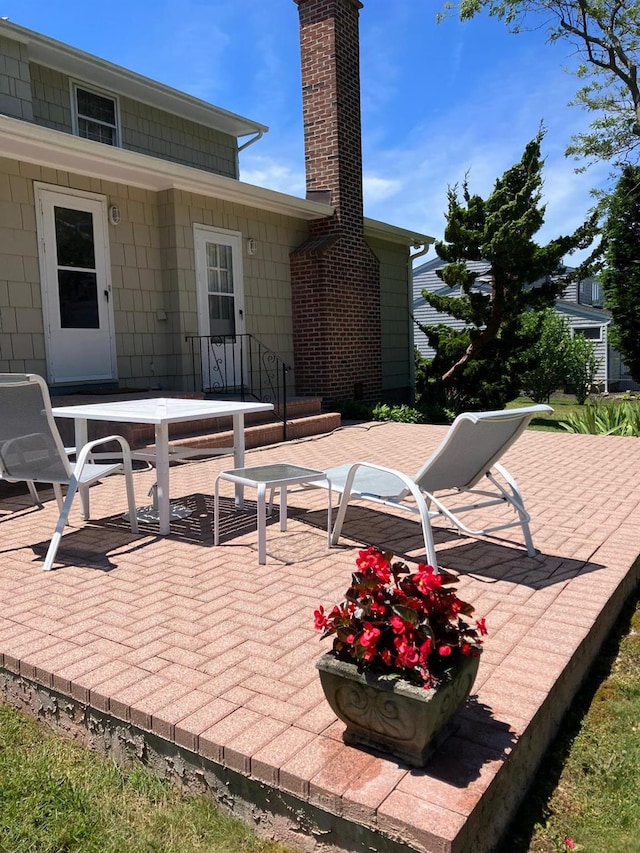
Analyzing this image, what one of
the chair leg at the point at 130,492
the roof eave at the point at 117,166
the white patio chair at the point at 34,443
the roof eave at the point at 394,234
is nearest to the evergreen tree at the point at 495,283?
the roof eave at the point at 394,234

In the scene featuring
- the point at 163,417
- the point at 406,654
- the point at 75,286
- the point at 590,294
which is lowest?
the point at 406,654

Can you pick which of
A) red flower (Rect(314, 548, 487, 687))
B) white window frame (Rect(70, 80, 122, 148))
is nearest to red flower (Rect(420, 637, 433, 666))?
red flower (Rect(314, 548, 487, 687))

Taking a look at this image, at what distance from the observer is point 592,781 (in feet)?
7.14

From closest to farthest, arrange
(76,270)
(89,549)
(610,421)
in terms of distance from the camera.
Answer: (89,549)
(76,270)
(610,421)

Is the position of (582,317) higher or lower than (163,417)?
higher

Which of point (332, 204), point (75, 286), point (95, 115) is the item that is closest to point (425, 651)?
point (75, 286)

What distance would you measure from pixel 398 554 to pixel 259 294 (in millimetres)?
7359

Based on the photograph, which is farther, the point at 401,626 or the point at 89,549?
the point at 89,549

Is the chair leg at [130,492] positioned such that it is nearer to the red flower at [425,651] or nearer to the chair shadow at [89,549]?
the chair shadow at [89,549]

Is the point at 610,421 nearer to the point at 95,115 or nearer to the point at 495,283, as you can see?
the point at 495,283

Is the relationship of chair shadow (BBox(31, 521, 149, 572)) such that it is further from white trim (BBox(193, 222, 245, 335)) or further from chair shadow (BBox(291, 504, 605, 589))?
white trim (BBox(193, 222, 245, 335))

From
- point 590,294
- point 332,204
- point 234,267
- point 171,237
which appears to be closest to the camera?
point 171,237

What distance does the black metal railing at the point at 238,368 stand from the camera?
951 cm

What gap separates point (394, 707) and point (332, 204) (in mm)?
10317
